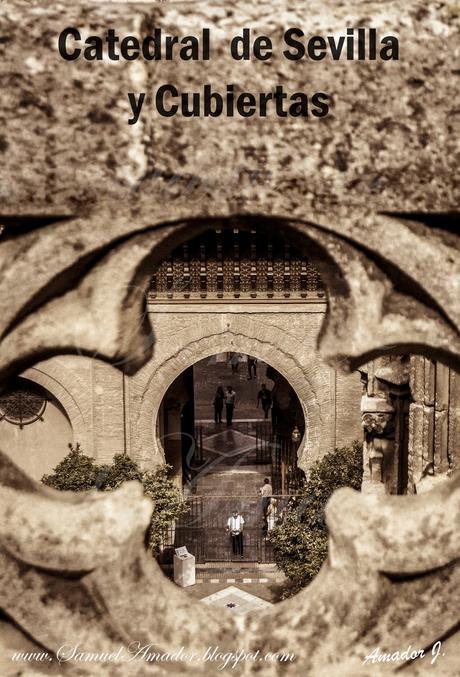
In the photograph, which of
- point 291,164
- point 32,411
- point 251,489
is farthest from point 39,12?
point 251,489

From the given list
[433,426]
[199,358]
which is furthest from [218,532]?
[433,426]

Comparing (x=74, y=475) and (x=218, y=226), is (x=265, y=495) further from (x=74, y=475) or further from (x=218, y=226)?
(x=218, y=226)

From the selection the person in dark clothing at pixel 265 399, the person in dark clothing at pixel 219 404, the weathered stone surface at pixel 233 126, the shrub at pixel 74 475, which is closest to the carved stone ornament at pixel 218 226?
the weathered stone surface at pixel 233 126

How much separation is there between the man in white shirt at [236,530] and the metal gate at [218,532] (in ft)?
0.47

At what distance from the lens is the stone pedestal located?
52.8ft

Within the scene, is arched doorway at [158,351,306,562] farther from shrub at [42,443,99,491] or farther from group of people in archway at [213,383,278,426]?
shrub at [42,443,99,491]

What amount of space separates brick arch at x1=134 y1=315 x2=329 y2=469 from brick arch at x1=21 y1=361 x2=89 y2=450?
3.34 ft

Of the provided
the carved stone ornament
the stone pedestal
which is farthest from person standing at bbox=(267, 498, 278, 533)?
the carved stone ornament

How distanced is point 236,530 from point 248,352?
308 centimetres

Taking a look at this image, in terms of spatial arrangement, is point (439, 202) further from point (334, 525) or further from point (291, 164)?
point (334, 525)

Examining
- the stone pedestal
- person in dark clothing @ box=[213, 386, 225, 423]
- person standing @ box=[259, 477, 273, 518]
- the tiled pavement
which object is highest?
person in dark clothing @ box=[213, 386, 225, 423]

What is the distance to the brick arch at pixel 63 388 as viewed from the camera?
16.9 meters

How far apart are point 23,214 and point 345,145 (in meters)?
0.53

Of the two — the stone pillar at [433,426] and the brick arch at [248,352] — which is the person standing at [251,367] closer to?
the brick arch at [248,352]
